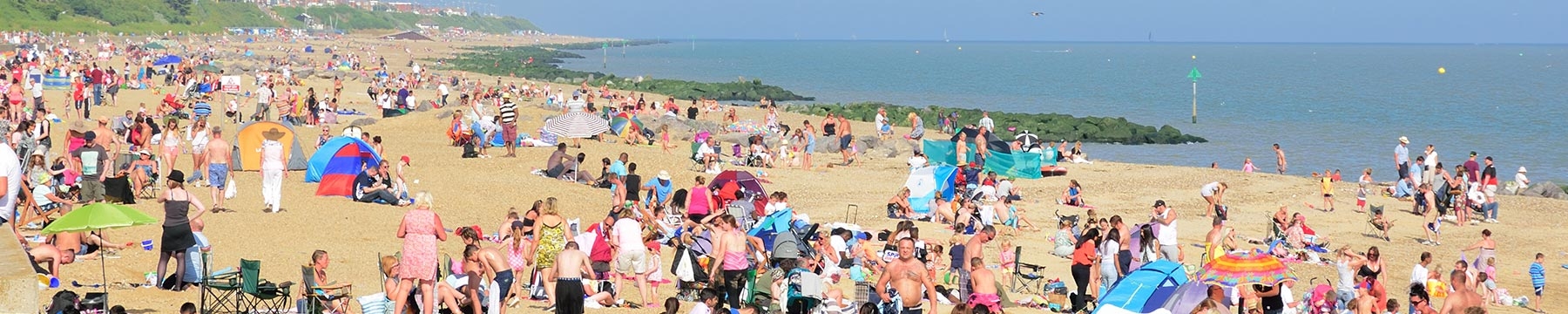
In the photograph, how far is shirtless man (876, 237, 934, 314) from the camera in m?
10.1

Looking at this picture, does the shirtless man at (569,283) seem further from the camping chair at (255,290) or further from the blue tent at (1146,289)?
the blue tent at (1146,289)

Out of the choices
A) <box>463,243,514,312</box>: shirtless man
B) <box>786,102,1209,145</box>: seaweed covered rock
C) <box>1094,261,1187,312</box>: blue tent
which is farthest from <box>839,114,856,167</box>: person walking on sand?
A: <box>463,243,514,312</box>: shirtless man

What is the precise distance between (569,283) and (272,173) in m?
6.93

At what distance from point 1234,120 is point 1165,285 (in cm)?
4003

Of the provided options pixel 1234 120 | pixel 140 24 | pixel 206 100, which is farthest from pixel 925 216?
pixel 140 24

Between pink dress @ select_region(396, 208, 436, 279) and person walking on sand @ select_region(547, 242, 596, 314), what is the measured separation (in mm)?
873

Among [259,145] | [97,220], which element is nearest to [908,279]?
[97,220]

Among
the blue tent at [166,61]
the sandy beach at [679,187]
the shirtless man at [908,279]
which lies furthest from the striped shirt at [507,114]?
the blue tent at [166,61]

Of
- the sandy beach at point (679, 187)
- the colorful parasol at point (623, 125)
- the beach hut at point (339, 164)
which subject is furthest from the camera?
the colorful parasol at point (623, 125)

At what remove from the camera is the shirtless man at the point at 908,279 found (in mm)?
10109

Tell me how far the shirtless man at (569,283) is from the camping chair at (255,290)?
6.25 ft

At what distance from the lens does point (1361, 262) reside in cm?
1219

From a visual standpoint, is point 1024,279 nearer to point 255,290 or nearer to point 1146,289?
point 1146,289

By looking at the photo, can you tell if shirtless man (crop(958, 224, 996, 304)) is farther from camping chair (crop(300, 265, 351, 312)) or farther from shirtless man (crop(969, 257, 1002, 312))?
camping chair (crop(300, 265, 351, 312))
